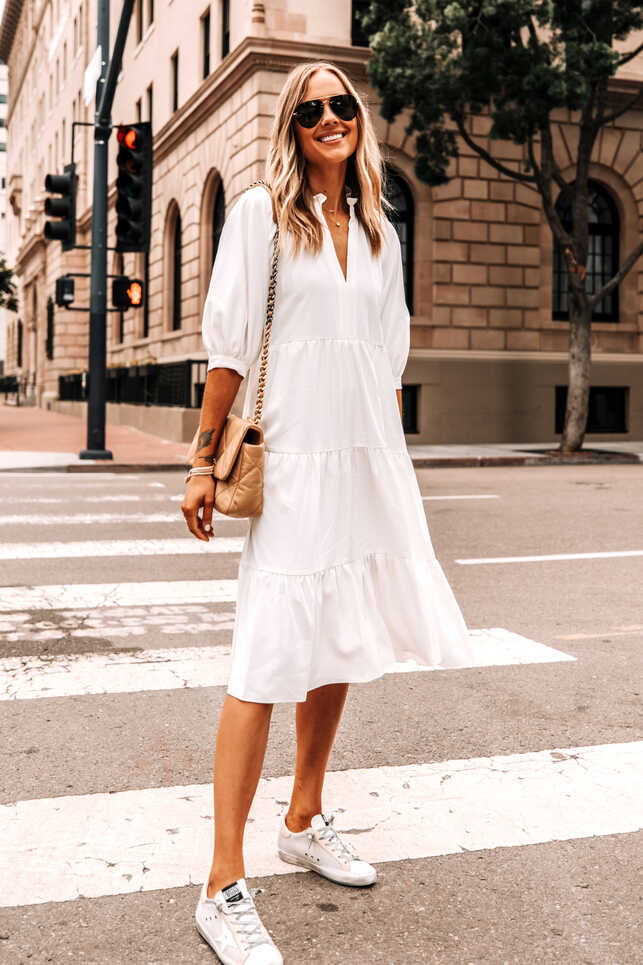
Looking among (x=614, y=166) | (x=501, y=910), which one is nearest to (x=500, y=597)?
(x=501, y=910)

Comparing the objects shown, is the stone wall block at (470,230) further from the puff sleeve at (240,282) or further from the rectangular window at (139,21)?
the puff sleeve at (240,282)

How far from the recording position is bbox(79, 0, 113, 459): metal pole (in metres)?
17.7

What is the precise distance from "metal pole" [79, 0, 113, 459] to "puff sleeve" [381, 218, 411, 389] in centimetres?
1480

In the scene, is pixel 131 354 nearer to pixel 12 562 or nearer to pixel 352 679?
pixel 12 562

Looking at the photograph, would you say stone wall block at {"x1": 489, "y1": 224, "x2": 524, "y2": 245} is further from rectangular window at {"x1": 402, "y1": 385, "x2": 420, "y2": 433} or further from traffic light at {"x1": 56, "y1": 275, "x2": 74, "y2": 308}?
traffic light at {"x1": 56, "y1": 275, "x2": 74, "y2": 308}

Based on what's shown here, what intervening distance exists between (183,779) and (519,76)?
16487 millimetres

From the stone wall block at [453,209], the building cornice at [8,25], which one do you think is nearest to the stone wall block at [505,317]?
the stone wall block at [453,209]

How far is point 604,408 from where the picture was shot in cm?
2420

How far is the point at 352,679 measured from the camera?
292 centimetres

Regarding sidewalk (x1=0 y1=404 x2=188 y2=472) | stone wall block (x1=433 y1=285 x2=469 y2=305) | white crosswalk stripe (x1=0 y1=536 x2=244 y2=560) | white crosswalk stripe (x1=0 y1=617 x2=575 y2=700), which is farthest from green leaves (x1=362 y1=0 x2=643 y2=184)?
white crosswalk stripe (x1=0 y1=617 x2=575 y2=700)

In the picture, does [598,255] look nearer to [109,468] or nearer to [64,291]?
[64,291]

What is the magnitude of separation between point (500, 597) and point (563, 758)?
2.98m

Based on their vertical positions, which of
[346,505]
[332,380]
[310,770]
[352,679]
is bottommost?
[310,770]

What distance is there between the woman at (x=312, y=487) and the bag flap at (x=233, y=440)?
0.05 metres
